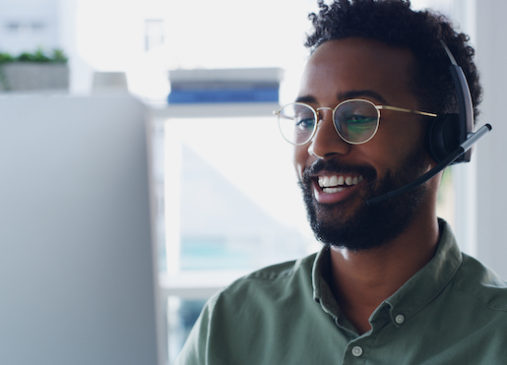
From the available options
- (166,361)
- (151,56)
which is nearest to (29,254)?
(166,361)

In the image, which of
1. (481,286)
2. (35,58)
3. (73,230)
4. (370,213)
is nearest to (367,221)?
(370,213)

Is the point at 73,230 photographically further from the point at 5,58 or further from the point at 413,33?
the point at 413,33

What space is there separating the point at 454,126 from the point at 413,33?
20cm

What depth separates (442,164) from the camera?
3.56ft

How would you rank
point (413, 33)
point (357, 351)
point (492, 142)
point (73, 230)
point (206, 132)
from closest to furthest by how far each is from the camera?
point (357, 351)
point (413, 33)
point (73, 230)
point (492, 142)
point (206, 132)

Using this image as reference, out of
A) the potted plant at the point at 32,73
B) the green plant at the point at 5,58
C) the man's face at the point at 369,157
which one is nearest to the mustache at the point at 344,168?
the man's face at the point at 369,157

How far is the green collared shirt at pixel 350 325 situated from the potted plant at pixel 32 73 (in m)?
0.75

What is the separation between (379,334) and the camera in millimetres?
1073

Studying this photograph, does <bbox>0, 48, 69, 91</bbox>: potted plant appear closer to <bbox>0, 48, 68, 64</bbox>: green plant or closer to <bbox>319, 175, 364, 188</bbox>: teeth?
<bbox>0, 48, 68, 64</bbox>: green plant

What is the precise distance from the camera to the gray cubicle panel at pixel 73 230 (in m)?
1.51

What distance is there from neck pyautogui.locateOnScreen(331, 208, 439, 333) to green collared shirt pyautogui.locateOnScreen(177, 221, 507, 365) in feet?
0.13

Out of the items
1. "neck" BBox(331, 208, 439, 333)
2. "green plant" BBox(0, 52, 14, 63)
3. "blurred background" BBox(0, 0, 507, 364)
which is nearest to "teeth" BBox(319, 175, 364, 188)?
"neck" BBox(331, 208, 439, 333)

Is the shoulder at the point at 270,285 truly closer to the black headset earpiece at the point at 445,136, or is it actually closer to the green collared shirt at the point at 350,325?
the green collared shirt at the point at 350,325

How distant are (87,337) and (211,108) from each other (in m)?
0.66
